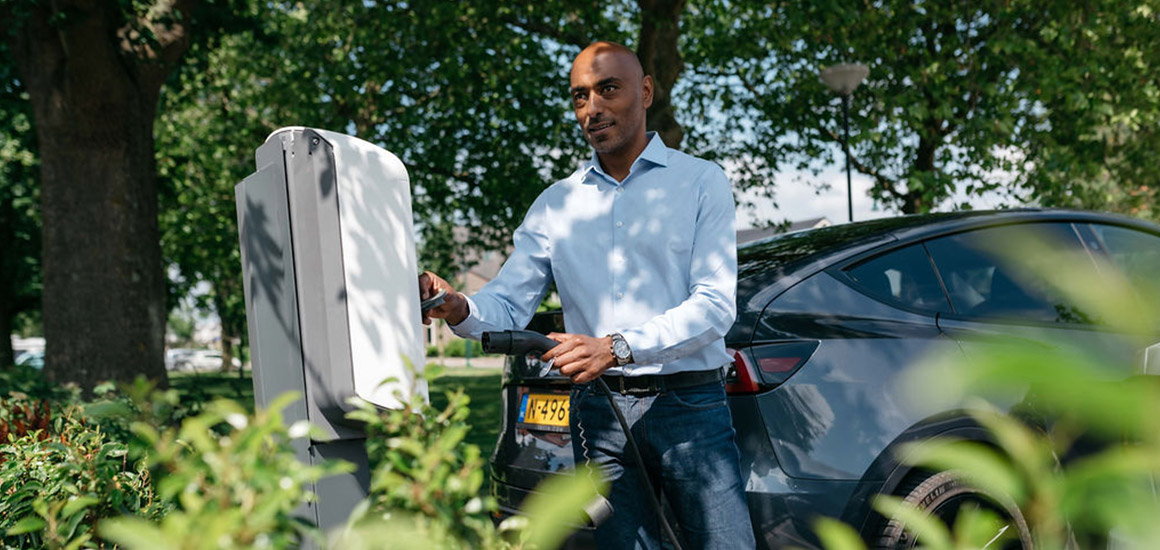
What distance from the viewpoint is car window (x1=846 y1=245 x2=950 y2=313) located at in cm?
335

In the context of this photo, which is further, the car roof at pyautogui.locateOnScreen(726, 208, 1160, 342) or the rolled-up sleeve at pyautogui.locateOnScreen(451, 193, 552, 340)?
the car roof at pyautogui.locateOnScreen(726, 208, 1160, 342)

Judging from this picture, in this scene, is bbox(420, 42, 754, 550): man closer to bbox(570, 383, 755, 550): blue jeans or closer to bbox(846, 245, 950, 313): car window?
bbox(570, 383, 755, 550): blue jeans

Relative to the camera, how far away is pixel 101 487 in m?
2.12

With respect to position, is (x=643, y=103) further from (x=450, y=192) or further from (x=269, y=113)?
(x=269, y=113)

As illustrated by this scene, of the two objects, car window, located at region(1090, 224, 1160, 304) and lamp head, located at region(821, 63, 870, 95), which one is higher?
lamp head, located at region(821, 63, 870, 95)

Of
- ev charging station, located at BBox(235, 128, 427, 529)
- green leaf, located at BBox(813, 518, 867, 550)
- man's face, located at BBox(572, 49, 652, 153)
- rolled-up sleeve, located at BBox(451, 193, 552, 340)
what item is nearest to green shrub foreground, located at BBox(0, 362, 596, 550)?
green leaf, located at BBox(813, 518, 867, 550)

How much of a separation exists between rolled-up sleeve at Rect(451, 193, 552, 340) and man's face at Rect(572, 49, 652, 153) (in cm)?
30

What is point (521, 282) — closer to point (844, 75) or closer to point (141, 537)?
point (141, 537)

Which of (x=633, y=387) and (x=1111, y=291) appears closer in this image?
(x=1111, y=291)

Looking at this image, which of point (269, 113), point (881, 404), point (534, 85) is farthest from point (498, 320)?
point (269, 113)

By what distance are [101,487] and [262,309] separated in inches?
22.0

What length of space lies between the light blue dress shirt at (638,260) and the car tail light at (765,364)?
0.38 meters

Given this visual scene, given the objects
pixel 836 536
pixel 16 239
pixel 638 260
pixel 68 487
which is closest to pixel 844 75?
pixel 638 260

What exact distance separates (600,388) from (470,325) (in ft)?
1.37
